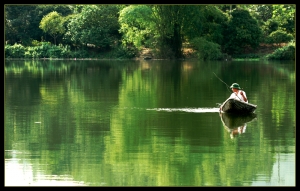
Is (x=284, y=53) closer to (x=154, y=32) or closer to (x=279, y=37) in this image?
(x=279, y=37)

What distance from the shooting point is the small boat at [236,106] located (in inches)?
703

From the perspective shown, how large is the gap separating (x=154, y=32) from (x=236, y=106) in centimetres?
4427

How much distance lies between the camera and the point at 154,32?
61.9 metres

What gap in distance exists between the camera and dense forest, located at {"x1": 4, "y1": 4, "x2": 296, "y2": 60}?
60.7 metres

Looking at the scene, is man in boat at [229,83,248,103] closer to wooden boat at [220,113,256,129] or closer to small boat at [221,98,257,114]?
small boat at [221,98,257,114]

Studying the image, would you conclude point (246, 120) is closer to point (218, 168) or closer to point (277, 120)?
point (277, 120)

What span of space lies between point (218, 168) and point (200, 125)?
511 cm

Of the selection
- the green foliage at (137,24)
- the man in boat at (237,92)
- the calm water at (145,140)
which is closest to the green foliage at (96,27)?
the green foliage at (137,24)

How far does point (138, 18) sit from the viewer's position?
61.5 metres

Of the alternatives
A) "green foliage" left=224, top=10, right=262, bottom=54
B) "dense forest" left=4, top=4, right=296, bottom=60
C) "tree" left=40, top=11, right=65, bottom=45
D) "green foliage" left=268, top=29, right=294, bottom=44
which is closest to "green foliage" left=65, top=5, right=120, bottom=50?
"dense forest" left=4, top=4, right=296, bottom=60

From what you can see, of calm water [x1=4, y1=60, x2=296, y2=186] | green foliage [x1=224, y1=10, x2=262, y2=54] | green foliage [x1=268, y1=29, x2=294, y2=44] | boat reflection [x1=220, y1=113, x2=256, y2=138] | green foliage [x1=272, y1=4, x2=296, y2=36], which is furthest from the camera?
green foliage [x1=272, y1=4, x2=296, y2=36]
